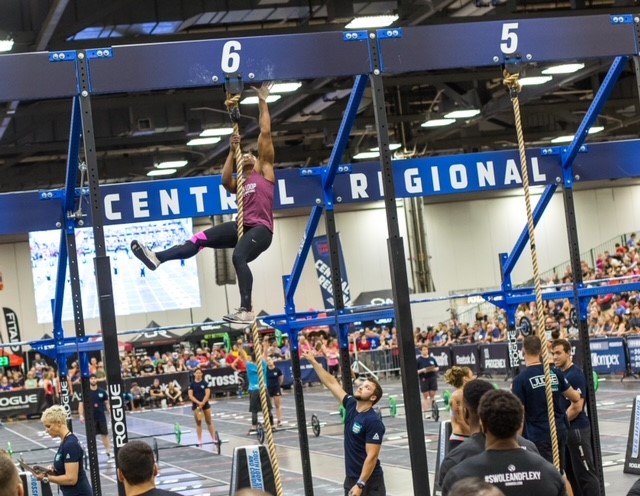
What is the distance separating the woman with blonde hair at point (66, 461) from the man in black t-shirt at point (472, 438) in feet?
13.0

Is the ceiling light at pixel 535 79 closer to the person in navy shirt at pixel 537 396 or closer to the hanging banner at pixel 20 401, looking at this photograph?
the person in navy shirt at pixel 537 396

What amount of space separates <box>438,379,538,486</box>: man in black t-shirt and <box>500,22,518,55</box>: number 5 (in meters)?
3.14

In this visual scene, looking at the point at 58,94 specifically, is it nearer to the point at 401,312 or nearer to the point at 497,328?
the point at 401,312

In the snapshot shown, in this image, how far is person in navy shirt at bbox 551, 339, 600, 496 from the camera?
952 centimetres

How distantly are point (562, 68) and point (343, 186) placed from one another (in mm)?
15368

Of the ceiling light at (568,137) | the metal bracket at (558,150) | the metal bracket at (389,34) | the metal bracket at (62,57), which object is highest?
the ceiling light at (568,137)

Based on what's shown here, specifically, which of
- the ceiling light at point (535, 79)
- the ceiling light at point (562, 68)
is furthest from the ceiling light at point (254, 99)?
the ceiling light at point (562, 68)

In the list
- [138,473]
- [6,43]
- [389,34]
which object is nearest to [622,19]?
[389,34]

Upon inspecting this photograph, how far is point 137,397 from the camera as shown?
115 ft

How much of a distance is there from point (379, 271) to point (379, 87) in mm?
38327

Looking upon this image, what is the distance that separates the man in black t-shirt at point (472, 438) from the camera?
5.52 meters

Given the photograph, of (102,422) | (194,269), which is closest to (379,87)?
(102,422)

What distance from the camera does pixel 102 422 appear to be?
2083cm

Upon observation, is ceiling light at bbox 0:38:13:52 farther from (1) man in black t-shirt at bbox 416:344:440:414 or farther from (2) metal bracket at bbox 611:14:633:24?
Result: (2) metal bracket at bbox 611:14:633:24
